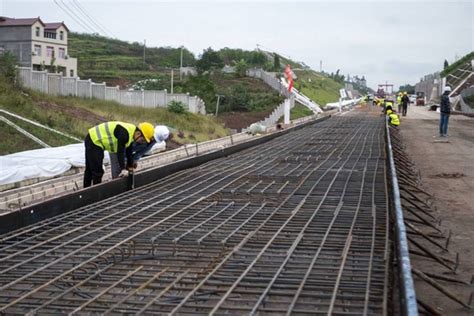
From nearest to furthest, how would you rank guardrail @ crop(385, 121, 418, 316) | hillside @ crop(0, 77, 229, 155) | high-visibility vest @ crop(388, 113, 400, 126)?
guardrail @ crop(385, 121, 418, 316), hillside @ crop(0, 77, 229, 155), high-visibility vest @ crop(388, 113, 400, 126)

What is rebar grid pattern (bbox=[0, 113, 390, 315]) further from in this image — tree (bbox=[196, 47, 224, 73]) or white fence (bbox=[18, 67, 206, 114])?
tree (bbox=[196, 47, 224, 73])

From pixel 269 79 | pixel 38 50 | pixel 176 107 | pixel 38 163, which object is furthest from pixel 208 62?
pixel 38 163

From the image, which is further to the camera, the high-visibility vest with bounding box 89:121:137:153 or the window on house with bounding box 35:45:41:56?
the window on house with bounding box 35:45:41:56

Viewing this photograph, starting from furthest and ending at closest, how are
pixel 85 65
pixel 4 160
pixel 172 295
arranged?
pixel 85 65, pixel 4 160, pixel 172 295

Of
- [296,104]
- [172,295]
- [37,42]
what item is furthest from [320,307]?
[37,42]

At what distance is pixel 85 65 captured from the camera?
58.8 m

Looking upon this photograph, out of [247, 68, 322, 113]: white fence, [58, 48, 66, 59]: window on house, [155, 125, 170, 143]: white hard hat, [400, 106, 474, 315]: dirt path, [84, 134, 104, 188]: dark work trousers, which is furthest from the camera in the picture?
[58, 48, 66, 59]: window on house

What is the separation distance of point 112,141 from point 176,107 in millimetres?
19291

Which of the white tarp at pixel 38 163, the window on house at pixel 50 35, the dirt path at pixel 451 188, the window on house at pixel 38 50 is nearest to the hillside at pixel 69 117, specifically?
the white tarp at pixel 38 163

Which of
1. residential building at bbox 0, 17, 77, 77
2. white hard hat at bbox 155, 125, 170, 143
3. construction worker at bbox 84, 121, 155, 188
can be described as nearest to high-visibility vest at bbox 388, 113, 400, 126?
white hard hat at bbox 155, 125, 170, 143

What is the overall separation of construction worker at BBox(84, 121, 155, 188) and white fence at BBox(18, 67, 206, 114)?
14.6m

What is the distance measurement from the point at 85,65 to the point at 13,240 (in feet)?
183

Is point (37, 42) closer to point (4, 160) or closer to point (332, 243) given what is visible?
point (4, 160)

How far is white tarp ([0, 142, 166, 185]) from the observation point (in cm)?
936
